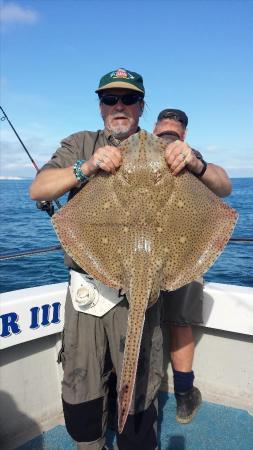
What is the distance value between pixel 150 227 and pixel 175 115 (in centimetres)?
254

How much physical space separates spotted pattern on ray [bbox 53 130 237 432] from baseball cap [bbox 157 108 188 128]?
2188 millimetres

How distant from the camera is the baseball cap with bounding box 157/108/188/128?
184 inches

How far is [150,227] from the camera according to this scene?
256 centimetres

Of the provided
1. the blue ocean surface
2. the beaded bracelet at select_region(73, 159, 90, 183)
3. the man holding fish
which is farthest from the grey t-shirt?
the blue ocean surface

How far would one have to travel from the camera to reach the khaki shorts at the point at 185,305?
4047mm

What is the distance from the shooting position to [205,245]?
2.60m

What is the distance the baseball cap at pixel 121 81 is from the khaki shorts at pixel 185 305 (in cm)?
201

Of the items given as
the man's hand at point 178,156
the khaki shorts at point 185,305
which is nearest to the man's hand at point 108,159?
the man's hand at point 178,156

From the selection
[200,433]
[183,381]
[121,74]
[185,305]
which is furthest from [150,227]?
[200,433]

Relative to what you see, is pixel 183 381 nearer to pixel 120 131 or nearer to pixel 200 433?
pixel 200 433

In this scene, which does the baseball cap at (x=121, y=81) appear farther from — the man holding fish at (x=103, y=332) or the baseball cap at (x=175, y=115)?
the baseball cap at (x=175, y=115)

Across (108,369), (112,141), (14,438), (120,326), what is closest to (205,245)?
(120,326)

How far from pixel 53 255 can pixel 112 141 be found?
530 inches

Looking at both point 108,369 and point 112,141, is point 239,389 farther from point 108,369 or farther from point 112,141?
point 112,141
